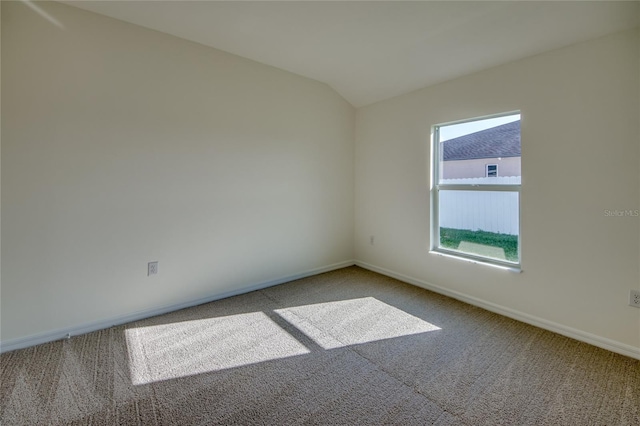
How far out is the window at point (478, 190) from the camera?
261cm

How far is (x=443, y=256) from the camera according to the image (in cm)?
312

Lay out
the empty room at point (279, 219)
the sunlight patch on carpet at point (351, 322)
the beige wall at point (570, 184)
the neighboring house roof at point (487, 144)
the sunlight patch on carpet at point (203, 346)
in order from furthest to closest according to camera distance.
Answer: the neighboring house roof at point (487, 144) → the sunlight patch on carpet at point (351, 322) → the beige wall at point (570, 184) → the sunlight patch on carpet at point (203, 346) → the empty room at point (279, 219)

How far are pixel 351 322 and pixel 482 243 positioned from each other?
1.55 m

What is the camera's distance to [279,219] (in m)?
3.40

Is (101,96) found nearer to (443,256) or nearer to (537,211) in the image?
(443,256)

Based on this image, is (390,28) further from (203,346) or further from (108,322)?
(108,322)

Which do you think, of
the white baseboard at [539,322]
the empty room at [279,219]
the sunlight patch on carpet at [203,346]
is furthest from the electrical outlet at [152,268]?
the white baseboard at [539,322]

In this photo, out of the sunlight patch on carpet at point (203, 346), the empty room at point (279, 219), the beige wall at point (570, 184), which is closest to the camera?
the empty room at point (279, 219)

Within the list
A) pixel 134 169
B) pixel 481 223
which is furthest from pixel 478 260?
pixel 134 169

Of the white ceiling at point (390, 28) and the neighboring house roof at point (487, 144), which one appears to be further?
the neighboring house roof at point (487, 144)

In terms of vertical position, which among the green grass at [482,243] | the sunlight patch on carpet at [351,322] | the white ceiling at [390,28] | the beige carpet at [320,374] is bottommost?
the beige carpet at [320,374]

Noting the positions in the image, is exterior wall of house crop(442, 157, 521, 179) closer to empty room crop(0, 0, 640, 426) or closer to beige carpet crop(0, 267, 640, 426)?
empty room crop(0, 0, 640, 426)

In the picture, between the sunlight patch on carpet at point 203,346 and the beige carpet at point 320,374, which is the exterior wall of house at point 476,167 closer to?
the beige carpet at point 320,374

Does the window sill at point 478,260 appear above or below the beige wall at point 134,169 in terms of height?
below
